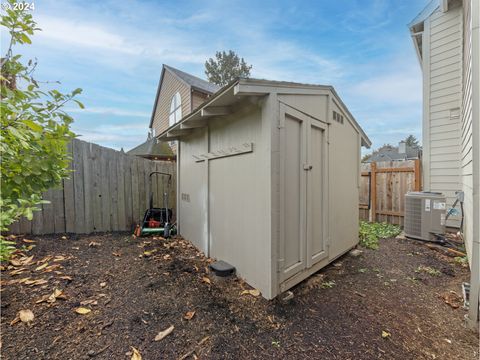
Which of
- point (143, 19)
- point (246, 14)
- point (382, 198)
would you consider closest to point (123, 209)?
point (143, 19)

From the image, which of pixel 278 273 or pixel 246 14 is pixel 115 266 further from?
pixel 246 14

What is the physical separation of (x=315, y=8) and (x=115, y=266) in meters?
6.36

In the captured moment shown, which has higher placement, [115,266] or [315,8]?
[315,8]

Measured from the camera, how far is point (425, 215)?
4.72 meters

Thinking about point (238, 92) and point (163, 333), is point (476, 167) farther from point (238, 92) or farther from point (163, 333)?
point (163, 333)

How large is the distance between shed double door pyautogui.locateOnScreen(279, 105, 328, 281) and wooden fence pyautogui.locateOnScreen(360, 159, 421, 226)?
409 centimetres

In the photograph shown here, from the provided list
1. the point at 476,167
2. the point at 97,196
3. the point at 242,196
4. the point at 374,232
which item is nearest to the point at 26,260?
the point at 97,196

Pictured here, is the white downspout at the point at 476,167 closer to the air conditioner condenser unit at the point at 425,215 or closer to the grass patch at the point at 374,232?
the grass patch at the point at 374,232

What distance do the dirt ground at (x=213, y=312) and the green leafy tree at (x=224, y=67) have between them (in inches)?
765

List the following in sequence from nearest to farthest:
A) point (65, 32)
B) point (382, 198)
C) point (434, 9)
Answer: point (65, 32) → point (434, 9) → point (382, 198)

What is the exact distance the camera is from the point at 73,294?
2.48 meters

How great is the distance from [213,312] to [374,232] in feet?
15.8

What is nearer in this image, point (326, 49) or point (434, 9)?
point (434, 9)

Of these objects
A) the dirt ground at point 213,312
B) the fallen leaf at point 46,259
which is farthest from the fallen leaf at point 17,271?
the fallen leaf at point 46,259
